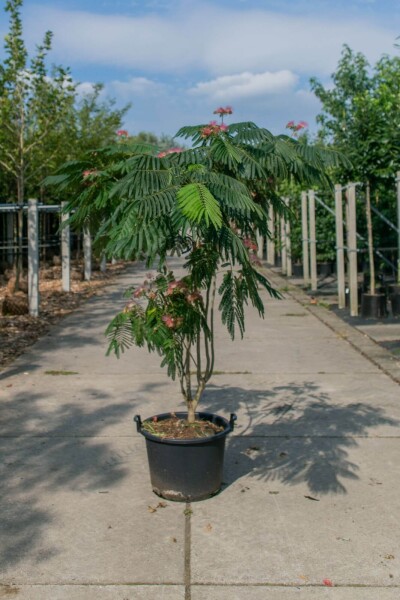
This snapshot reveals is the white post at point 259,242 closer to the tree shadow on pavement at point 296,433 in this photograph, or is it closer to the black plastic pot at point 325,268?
the tree shadow on pavement at point 296,433

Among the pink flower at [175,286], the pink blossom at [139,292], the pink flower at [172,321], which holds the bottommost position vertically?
the pink flower at [172,321]

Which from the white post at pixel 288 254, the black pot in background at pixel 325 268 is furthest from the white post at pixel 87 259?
the black pot in background at pixel 325 268

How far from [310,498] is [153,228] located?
1.91 metres

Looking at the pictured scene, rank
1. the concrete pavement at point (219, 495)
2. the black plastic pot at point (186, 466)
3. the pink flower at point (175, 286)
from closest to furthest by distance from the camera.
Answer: the concrete pavement at point (219, 495), the pink flower at point (175, 286), the black plastic pot at point (186, 466)

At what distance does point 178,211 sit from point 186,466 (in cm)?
163

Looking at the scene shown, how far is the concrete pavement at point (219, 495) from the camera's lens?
3.30 m

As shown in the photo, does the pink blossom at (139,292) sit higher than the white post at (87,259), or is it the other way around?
the white post at (87,259)

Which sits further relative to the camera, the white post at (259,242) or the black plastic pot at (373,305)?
the black plastic pot at (373,305)

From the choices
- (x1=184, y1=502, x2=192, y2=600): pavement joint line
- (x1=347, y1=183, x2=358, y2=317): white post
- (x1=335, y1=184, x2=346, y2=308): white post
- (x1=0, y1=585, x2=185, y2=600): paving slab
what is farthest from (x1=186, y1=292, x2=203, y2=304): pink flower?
(x1=335, y1=184, x2=346, y2=308): white post

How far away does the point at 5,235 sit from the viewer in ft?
65.6

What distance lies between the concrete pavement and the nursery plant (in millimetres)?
741

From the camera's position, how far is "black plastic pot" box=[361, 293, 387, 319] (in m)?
11.5

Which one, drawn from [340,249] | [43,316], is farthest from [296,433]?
[340,249]

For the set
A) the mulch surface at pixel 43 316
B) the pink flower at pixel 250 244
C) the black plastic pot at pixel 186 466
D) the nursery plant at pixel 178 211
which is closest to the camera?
the nursery plant at pixel 178 211
